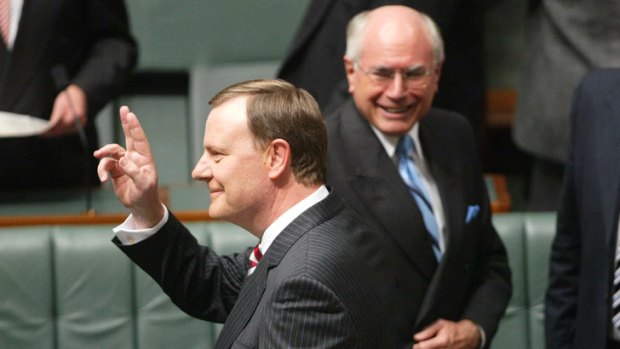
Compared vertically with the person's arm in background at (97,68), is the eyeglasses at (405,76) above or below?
above

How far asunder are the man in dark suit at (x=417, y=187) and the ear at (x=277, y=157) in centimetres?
60

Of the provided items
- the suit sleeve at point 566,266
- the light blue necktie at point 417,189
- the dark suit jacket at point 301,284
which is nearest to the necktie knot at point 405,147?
the light blue necktie at point 417,189

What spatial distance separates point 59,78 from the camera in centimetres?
339

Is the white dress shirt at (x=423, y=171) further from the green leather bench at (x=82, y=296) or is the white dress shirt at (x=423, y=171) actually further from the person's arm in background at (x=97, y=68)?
the person's arm in background at (x=97, y=68)

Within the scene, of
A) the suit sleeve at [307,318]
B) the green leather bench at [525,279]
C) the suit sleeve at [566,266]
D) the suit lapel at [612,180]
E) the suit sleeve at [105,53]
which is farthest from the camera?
the suit sleeve at [105,53]

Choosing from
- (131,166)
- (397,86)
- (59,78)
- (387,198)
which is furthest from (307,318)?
(59,78)

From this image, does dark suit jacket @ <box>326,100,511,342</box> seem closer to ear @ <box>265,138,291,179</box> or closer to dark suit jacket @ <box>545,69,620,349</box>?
dark suit jacket @ <box>545,69,620,349</box>

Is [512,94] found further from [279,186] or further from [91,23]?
[279,186]

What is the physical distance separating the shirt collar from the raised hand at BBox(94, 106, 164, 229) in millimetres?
212

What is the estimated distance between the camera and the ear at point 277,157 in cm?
206

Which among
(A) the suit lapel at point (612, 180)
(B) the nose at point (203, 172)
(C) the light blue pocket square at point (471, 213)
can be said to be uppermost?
(B) the nose at point (203, 172)

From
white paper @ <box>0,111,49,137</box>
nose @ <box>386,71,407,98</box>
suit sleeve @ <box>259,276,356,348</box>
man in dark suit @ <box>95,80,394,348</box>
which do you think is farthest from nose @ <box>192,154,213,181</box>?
white paper @ <box>0,111,49,137</box>

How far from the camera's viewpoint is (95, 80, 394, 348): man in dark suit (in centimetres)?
195

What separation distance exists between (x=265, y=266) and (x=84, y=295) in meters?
1.15
